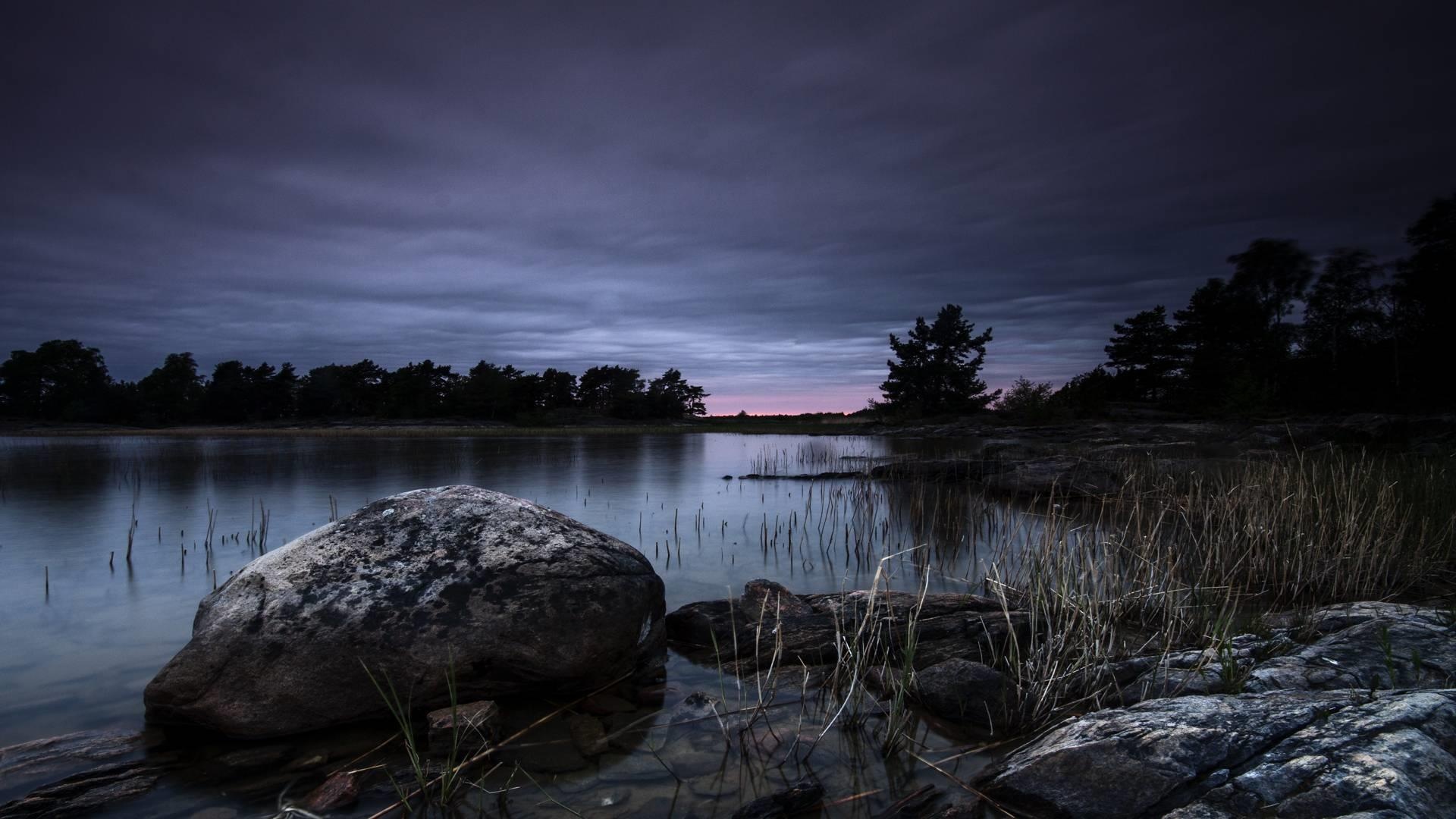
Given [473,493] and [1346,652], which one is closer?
[1346,652]

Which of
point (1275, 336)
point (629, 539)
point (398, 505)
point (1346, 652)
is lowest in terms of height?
point (629, 539)

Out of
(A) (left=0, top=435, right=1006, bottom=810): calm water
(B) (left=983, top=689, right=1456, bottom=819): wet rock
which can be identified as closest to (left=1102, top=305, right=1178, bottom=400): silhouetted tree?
(A) (left=0, top=435, right=1006, bottom=810): calm water

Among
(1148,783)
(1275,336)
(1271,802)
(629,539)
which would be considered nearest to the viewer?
(1271,802)

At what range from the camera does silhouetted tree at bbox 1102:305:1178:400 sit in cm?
5388

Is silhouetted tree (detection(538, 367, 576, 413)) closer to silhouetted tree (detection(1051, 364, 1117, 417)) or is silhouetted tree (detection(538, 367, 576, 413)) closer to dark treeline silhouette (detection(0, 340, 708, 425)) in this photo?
dark treeline silhouette (detection(0, 340, 708, 425))

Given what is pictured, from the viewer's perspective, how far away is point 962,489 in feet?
58.8

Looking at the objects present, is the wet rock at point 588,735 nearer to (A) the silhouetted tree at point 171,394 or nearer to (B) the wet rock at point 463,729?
(B) the wet rock at point 463,729

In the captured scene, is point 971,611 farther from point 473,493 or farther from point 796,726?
point 473,493

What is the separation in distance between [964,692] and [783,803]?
1.65 metres

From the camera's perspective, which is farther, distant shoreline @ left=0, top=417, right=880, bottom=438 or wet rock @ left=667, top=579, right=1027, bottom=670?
distant shoreline @ left=0, top=417, right=880, bottom=438

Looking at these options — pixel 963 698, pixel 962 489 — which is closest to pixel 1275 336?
pixel 962 489

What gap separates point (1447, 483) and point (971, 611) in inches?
356

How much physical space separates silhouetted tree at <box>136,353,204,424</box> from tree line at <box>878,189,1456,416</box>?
97.6m

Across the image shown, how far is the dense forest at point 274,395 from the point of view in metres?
89.0
